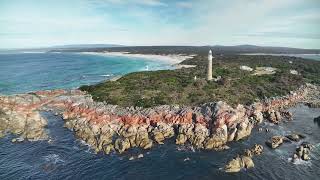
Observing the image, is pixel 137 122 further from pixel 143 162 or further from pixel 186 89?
pixel 186 89

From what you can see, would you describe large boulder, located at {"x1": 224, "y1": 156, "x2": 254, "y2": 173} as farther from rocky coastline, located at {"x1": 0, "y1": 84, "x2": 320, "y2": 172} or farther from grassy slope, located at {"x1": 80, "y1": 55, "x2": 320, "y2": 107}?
grassy slope, located at {"x1": 80, "y1": 55, "x2": 320, "y2": 107}

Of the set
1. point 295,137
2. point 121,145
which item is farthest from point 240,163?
point 121,145

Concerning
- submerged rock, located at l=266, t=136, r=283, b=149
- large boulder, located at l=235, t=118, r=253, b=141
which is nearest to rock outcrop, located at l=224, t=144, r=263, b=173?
submerged rock, located at l=266, t=136, r=283, b=149

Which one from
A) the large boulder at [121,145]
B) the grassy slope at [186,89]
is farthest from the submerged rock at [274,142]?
the large boulder at [121,145]

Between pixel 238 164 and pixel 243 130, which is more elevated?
pixel 243 130

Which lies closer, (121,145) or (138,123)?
(121,145)

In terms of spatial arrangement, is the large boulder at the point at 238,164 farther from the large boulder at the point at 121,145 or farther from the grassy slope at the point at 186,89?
the grassy slope at the point at 186,89

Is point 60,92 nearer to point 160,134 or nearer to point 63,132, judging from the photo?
point 63,132

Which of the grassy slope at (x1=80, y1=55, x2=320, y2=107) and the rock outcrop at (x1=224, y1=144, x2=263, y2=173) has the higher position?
the grassy slope at (x1=80, y1=55, x2=320, y2=107)

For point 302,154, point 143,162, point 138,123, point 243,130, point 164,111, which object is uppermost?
point 164,111
